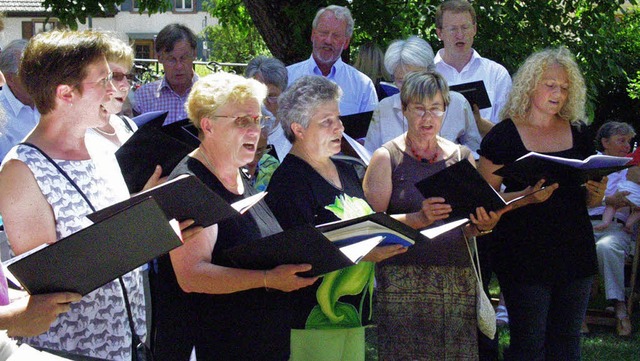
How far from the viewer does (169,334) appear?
3867 millimetres

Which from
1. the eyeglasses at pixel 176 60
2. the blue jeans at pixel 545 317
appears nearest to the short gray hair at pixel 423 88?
the blue jeans at pixel 545 317

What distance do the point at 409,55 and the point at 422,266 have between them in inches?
66.0

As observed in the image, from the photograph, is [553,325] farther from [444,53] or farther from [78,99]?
[78,99]

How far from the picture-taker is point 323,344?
14.0ft

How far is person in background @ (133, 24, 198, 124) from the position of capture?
6.38 meters

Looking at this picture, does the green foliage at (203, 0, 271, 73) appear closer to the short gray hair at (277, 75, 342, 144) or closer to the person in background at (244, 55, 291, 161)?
the person in background at (244, 55, 291, 161)

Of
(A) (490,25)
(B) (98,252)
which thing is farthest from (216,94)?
(A) (490,25)

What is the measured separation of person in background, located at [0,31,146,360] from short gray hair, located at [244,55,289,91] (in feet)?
8.68

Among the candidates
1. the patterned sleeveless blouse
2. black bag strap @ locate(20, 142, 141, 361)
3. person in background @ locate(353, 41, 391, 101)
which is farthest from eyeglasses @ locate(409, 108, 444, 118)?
person in background @ locate(353, 41, 391, 101)

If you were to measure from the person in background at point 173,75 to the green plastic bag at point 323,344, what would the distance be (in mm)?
2583

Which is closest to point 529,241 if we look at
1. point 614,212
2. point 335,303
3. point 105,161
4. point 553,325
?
point 553,325

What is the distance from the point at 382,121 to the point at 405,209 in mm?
1166

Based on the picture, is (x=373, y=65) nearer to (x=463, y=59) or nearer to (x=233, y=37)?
(x=463, y=59)

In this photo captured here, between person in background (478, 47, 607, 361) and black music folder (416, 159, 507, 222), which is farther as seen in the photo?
person in background (478, 47, 607, 361)
